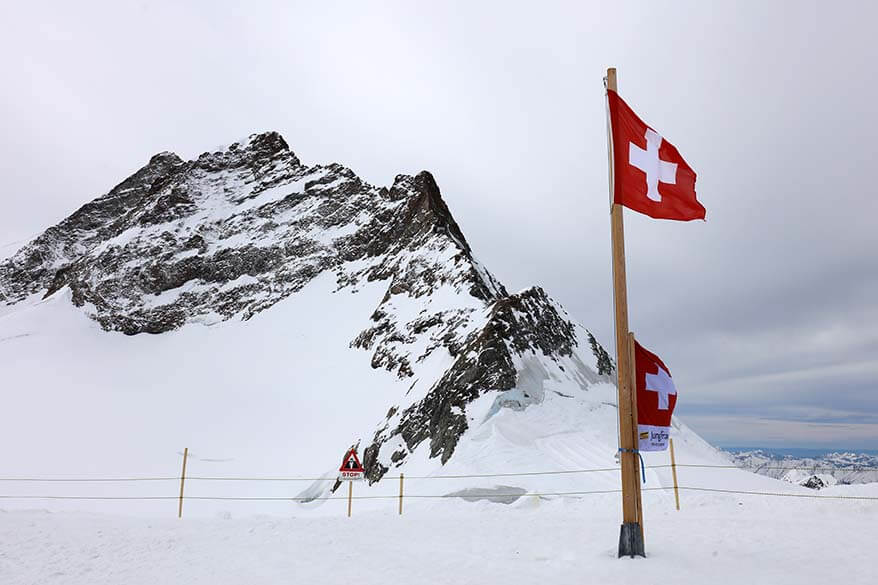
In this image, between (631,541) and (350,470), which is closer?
(631,541)

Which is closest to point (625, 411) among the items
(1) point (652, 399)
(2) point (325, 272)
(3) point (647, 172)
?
(1) point (652, 399)

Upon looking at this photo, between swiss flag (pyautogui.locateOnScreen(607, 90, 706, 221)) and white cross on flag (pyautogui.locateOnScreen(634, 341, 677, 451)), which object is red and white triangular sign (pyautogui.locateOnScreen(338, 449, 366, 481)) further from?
swiss flag (pyautogui.locateOnScreen(607, 90, 706, 221))

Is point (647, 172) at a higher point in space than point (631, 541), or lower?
higher

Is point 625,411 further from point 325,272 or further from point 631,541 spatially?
point 325,272

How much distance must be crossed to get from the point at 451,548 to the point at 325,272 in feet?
184

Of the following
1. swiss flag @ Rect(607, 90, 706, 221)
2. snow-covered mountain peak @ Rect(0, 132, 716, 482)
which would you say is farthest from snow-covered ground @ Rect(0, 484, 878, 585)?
snow-covered mountain peak @ Rect(0, 132, 716, 482)

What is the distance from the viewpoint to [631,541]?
7.34 metres

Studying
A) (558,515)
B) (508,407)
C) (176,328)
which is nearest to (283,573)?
(558,515)

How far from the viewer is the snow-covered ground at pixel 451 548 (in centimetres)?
688

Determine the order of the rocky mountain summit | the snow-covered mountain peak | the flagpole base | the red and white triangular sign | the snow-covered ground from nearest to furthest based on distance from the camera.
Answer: the snow-covered ground < the flagpole base < the red and white triangular sign < the snow-covered mountain peak < the rocky mountain summit

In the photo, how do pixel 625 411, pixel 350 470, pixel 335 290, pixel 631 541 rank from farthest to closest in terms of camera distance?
pixel 335 290 < pixel 350 470 < pixel 625 411 < pixel 631 541

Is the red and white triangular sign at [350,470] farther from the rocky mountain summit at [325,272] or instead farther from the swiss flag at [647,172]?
the swiss flag at [647,172]

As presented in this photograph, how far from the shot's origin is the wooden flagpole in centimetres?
739

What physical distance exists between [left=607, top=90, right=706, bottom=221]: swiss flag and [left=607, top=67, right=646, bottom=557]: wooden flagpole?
0.62 feet
